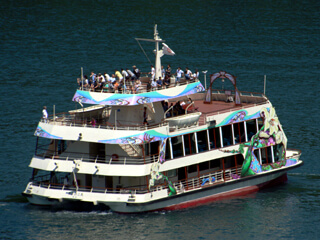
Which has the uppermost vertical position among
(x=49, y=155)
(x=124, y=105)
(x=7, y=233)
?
(x=124, y=105)

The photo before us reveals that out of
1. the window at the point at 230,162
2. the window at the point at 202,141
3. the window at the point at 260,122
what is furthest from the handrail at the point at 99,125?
the window at the point at 260,122

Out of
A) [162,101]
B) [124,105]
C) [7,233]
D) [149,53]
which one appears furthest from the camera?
[149,53]

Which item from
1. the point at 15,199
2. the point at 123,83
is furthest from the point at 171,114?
the point at 15,199

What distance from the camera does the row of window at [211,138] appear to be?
2088 inches

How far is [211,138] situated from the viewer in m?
55.0

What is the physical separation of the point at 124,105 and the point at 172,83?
4514 mm

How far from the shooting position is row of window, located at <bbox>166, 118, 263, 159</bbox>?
53.0 m

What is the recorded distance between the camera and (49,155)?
2068 inches

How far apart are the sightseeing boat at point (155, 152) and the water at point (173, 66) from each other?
4.27ft

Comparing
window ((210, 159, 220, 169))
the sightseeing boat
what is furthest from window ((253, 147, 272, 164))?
window ((210, 159, 220, 169))

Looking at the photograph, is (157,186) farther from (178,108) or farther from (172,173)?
(178,108)

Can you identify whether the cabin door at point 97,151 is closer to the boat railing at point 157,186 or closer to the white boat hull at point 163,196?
the boat railing at point 157,186

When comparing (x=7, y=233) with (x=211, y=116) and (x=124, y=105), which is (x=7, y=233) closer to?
(x=124, y=105)

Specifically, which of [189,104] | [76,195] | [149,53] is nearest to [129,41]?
[149,53]
